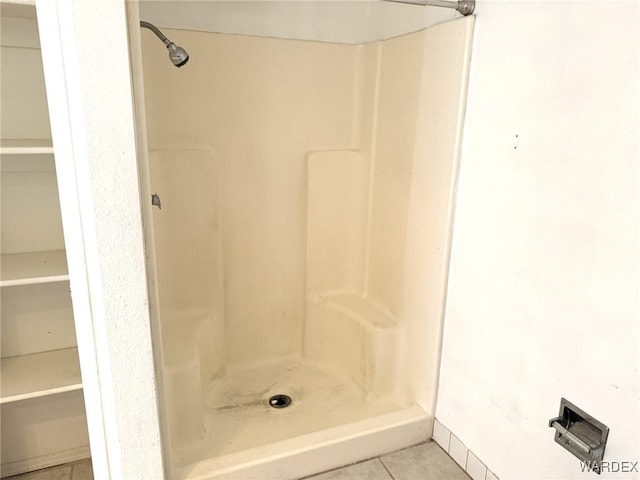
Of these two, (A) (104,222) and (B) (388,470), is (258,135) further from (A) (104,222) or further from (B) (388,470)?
(B) (388,470)

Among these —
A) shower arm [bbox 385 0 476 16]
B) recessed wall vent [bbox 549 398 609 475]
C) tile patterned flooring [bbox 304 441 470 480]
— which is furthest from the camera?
tile patterned flooring [bbox 304 441 470 480]

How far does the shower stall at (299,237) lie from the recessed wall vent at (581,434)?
0.53m

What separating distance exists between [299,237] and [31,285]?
3.62ft

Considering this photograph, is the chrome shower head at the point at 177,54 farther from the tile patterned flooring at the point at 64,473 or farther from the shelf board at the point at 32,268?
the tile patterned flooring at the point at 64,473

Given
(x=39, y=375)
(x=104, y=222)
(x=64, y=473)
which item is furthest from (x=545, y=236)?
(x=64, y=473)

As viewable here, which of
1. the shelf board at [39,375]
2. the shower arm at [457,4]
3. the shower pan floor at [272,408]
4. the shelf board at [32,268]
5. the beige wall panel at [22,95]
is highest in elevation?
the shower arm at [457,4]

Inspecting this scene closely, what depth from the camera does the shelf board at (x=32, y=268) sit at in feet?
4.31

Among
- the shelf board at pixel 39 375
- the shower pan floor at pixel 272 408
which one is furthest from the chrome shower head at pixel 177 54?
the shower pan floor at pixel 272 408

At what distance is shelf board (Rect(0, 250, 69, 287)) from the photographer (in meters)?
1.31

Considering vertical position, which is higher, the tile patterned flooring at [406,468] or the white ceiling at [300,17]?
the white ceiling at [300,17]

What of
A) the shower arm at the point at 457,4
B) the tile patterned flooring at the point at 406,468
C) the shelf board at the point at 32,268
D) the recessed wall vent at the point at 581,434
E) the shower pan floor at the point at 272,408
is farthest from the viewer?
the shower pan floor at the point at 272,408

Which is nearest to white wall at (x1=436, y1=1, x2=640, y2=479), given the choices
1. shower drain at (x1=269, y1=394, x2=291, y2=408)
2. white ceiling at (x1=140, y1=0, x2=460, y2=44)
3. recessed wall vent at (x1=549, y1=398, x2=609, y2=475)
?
recessed wall vent at (x1=549, y1=398, x2=609, y2=475)

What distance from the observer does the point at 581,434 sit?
1.19 m

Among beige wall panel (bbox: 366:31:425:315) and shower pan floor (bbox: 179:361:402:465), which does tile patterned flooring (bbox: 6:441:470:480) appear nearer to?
shower pan floor (bbox: 179:361:402:465)
